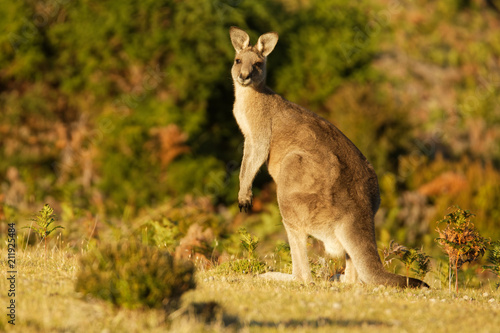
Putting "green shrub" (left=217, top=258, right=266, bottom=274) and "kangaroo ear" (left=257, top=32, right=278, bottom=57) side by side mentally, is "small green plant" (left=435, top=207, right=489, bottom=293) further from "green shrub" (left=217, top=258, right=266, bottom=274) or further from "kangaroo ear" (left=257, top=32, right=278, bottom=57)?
"kangaroo ear" (left=257, top=32, right=278, bottom=57)

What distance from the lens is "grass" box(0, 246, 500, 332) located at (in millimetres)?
4566

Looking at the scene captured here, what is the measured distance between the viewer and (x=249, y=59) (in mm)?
7969

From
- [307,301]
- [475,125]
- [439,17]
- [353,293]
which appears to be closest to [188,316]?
[307,301]

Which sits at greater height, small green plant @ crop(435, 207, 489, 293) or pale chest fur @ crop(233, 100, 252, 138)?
pale chest fur @ crop(233, 100, 252, 138)

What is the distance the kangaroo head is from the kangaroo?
22mm

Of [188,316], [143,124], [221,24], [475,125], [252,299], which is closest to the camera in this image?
[188,316]

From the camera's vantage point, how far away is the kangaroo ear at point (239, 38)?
8242 millimetres

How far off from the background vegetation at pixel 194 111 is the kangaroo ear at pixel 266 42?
488 centimetres

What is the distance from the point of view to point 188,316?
15.6 ft

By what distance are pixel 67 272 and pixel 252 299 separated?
2.05 meters

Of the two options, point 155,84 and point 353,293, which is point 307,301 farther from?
point 155,84

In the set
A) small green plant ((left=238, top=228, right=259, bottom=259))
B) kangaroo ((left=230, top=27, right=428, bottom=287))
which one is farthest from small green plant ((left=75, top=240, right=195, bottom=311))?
small green plant ((left=238, top=228, right=259, bottom=259))

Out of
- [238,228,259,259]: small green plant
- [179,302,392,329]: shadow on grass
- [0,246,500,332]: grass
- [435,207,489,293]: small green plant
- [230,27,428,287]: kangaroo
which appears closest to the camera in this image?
[0,246,500,332]: grass

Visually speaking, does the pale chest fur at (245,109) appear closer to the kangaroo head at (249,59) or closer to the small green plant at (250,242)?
the kangaroo head at (249,59)
